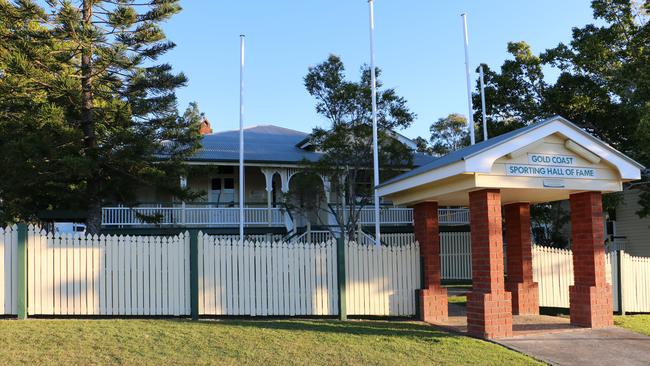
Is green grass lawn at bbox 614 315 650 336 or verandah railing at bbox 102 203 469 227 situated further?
verandah railing at bbox 102 203 469 227

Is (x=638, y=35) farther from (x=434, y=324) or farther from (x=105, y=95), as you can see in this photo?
(x=105, y=95)

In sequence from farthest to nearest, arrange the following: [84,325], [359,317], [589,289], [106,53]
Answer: [106,53]
[359,317]
[589,289]
[84,325]

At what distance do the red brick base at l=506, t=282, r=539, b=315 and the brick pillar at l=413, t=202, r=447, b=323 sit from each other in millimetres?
1753

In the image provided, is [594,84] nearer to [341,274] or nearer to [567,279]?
[567,279]

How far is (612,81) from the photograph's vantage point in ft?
64.6

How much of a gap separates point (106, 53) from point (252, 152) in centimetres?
954

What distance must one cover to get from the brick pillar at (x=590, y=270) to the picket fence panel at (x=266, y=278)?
4.68m

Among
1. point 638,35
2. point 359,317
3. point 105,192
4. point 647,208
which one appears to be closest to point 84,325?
point 359,317

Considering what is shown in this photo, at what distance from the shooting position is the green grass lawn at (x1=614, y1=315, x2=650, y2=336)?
1127 cm

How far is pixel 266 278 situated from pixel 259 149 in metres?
13.6

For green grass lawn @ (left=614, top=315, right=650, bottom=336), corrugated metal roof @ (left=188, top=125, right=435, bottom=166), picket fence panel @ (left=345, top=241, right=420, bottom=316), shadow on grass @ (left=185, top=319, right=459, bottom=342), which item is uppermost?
corrugated metal roof @ (left=188, top=125, right=435, bottom=166)

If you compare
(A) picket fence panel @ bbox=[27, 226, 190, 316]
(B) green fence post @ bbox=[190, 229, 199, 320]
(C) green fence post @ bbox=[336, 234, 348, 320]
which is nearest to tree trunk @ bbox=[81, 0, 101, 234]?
(A) picket fence panel @ bbox=[27, 226, 190, 316]

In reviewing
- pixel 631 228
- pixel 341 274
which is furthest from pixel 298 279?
pixel 631 228

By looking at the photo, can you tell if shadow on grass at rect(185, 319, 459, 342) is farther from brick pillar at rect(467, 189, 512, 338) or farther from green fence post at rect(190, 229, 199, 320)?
green fence post at rect(190, 229, 199, 320)
